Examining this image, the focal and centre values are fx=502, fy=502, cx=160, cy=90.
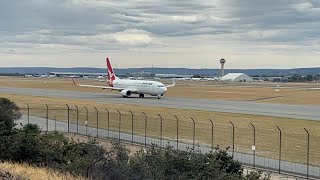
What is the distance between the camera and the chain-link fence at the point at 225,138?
29094mm

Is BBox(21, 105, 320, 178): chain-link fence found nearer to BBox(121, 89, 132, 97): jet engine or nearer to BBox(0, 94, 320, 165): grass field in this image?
BBox(0, 94, 320, 165): grass field

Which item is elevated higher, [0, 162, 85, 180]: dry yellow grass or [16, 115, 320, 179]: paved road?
[0, 162, 85, 180]: dry yellow grass

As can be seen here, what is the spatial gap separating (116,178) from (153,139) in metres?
22.1

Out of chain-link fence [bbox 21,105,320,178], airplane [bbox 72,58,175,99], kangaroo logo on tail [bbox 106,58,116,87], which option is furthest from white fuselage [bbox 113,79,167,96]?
chain-link fence [bbox 21,105,320,178]

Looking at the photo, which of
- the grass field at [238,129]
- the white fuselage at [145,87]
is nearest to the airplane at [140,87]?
the white fuselage at [145,87]

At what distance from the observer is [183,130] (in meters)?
44.1

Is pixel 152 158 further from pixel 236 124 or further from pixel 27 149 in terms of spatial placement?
pixel 236 124

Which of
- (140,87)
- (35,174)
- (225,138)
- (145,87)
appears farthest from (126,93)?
(35,174)

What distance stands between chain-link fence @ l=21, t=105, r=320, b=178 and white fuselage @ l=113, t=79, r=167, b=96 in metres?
36.4

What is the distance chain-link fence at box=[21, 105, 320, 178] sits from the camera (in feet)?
95.5

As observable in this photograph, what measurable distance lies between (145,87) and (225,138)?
56.8 m

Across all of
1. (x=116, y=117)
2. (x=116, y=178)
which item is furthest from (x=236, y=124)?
(x=116, y=178)

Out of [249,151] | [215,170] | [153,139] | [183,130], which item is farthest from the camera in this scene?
[183,130]

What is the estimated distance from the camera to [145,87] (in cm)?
9450
